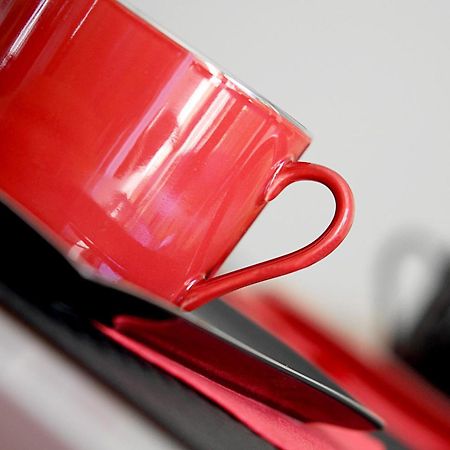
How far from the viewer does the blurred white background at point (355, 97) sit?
4.21ft

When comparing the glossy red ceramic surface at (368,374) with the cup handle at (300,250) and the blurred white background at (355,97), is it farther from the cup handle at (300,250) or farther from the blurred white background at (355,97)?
the cup handle at (300,250)

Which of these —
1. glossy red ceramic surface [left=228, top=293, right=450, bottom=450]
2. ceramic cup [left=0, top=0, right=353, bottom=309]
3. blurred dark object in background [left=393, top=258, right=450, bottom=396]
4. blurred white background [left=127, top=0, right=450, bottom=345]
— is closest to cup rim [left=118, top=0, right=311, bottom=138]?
ceramic cup [left=0, top=0, right=353, bottom=309]

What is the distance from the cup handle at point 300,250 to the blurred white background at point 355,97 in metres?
0.91

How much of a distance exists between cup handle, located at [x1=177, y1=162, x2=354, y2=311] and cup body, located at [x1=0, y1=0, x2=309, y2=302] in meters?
0.03

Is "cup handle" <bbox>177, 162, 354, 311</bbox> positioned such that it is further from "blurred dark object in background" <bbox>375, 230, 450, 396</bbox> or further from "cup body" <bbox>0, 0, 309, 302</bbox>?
"blurred dark object in background" <bbox>375, 230, 450, 396</bbox>

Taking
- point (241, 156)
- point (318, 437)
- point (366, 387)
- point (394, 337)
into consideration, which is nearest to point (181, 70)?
point (241, 156)

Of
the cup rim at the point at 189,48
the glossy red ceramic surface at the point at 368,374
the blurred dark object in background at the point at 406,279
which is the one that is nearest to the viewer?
the cup rim at the point at 189,48

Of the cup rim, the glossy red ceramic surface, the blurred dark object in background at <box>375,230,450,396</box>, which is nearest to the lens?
the cup rim

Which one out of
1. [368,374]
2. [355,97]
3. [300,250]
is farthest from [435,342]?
[300,250]

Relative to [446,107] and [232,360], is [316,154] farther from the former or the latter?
[232,360]

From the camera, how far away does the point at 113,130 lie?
318 millimetres

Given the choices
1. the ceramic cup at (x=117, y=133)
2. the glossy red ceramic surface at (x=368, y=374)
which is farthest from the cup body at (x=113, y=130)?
the glossy red ceramic surface at (x=368, y=374)

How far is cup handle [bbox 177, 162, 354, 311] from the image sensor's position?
0.35m

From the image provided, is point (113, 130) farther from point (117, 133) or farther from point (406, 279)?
point (406, 279)
